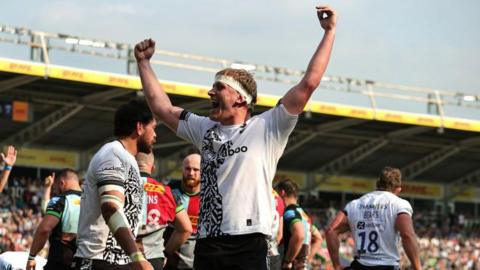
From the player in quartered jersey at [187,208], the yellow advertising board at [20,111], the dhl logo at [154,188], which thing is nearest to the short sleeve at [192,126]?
the dhl logo at [154,188]

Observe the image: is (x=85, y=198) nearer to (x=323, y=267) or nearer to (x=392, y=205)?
(x=392, y=205)

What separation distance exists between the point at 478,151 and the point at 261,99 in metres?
14.8

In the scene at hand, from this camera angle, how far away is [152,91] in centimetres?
644

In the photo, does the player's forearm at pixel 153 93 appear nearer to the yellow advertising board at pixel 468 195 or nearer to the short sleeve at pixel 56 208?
the short sleeve at pixel 56 208

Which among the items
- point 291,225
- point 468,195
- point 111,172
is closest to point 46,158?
Answer: point 468,195

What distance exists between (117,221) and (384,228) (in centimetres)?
496

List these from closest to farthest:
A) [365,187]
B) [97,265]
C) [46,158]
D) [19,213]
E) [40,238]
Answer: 1. [97,265]
2. [40,238]
3. [19,213]
4. [46,158]
5. [365,187]

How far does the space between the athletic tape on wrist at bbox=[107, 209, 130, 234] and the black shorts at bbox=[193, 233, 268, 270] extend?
454mm

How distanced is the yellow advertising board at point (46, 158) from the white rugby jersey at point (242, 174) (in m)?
32.1

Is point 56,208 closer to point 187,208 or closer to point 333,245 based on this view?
point 187,208

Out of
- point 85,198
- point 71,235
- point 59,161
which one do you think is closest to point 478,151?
point 59,161

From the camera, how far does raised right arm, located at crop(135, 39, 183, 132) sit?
6383 millimetres

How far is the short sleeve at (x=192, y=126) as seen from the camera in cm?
625

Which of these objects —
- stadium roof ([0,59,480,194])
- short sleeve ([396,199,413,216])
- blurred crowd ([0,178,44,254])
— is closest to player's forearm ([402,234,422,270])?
short sleeve ([396,199,413,216])
